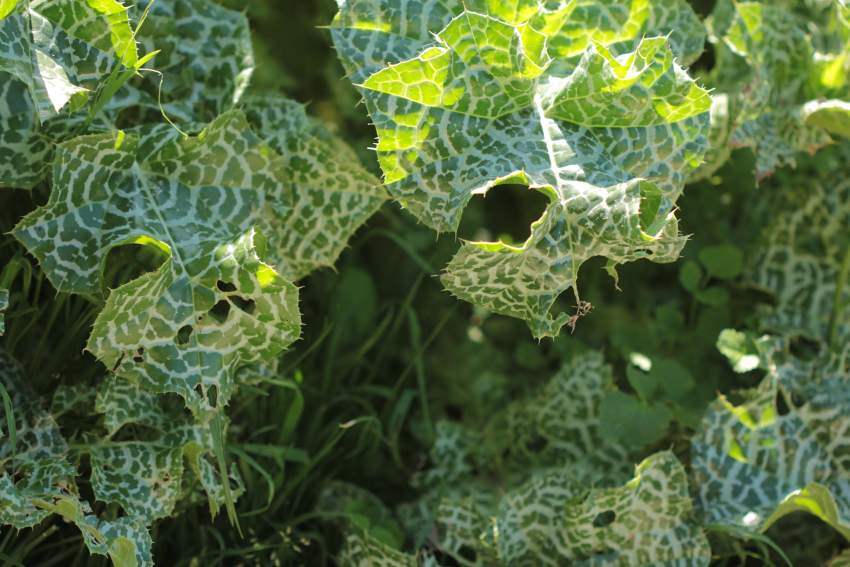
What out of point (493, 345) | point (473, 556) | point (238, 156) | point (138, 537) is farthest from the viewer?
point (493, 345)

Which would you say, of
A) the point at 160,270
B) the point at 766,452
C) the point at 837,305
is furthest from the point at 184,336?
the point at 837,305

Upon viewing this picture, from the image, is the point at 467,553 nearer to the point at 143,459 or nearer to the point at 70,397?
the point at 143,459

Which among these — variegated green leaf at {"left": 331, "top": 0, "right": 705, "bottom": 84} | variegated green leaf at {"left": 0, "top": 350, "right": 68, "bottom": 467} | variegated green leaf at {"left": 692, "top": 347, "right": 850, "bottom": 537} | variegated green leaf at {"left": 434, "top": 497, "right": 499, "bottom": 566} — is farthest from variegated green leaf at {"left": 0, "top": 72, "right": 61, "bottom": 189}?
variegated green leaf at {"left": 692, "top": 347, "right": 850, "bottom": 537}

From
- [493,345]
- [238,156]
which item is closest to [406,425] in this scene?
[493,345]

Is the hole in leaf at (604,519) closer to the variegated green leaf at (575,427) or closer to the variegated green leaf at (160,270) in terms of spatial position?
the variegated green leaf at (575,427)

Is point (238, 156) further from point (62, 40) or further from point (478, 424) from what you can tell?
point (478, 424)

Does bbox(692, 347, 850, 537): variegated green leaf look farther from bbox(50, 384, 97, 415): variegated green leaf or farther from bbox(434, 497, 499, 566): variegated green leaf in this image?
bbox(50, 384, 97, 415): variegated green leaf

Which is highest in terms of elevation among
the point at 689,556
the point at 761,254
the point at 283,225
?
the point at 283,225

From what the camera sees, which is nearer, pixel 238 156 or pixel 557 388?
pixel 238 156
